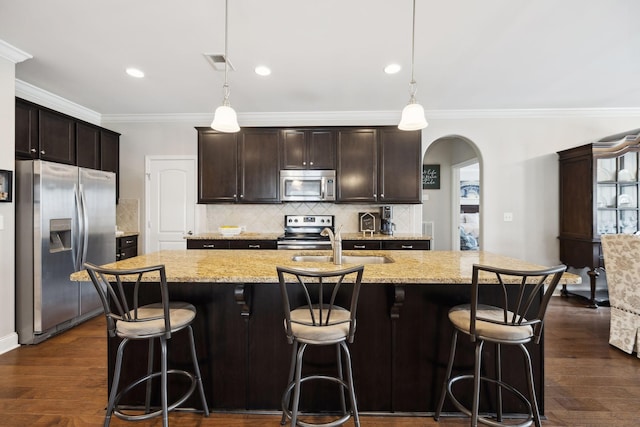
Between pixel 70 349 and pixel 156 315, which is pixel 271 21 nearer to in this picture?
pixel 156 315

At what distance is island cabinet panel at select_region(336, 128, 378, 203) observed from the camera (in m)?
4.22

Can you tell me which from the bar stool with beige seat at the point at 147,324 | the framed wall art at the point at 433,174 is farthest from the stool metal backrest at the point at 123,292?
the framed wall art at the point at 433,174

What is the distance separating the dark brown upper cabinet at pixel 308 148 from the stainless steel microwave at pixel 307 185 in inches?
3.3

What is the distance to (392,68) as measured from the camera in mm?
3102

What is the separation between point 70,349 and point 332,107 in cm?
384

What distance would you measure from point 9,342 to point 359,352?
3.09 m

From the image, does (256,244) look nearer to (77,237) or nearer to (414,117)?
(77,237)

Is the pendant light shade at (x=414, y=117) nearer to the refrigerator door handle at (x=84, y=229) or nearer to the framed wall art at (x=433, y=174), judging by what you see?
the refrigerator door handle at (x=84, y=229)

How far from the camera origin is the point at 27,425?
1835mm

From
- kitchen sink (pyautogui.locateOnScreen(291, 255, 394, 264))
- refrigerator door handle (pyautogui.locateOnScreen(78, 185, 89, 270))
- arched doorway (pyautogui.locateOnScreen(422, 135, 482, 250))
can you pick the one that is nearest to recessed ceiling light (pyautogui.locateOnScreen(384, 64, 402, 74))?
kitchen sink (pyautogui.locateOnScreen(291, 255, 394, 264))

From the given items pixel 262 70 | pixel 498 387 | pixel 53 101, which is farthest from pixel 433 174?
pixel 53 101

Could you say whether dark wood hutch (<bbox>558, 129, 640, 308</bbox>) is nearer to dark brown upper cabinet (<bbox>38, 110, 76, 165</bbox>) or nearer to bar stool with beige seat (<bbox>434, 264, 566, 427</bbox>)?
bar stool with beige seat (<bbox>434, 264, 566, 427</bbox>)

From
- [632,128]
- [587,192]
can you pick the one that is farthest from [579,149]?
[632,128]

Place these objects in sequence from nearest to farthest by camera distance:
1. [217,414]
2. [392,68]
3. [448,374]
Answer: [448,374] → [217,414] → [392,68]
